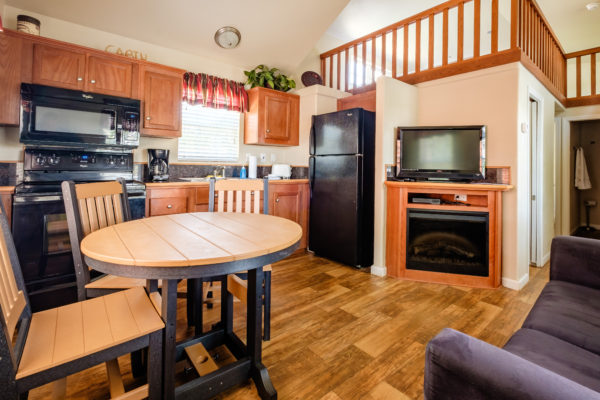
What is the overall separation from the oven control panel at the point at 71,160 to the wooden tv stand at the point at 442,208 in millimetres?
2743

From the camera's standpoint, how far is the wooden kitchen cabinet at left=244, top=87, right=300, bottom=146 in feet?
13.1

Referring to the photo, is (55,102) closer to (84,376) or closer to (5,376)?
(84,376)

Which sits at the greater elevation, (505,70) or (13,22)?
(13,22)

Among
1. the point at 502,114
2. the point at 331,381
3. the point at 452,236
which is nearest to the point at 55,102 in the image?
the point at 331,381

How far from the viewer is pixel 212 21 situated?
342cm

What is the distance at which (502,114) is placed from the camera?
9.78 ft

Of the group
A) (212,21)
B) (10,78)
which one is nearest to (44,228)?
(10,78)

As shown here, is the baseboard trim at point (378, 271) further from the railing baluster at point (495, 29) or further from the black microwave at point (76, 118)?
the black microwave at point (76, 118)

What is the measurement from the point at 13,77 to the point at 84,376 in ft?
7.81

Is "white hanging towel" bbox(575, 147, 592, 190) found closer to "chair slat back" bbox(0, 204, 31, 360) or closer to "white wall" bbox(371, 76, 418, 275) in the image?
"white wall" bbox(371, 76, 418, 275)

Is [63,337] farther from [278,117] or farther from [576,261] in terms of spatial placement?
[278,117]

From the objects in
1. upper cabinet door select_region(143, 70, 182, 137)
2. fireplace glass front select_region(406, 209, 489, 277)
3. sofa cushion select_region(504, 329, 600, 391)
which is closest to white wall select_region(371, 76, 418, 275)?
fireplace glass front select_region(406, 209, 489, 277)

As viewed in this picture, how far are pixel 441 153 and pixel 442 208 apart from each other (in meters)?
0.62

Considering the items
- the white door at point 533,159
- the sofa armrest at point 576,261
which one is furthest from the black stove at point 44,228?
the white door at point 533,159
